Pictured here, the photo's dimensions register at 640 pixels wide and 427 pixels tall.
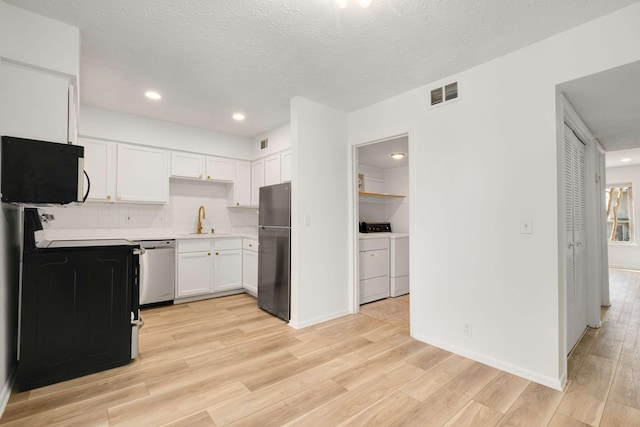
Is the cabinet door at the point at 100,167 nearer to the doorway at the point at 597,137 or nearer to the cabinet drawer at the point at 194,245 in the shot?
the cabinet drawer at the point at 194,245

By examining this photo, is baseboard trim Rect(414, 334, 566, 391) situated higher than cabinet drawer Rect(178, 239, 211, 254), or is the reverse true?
cabinet drawer Rect(178, 239, 211, 254)

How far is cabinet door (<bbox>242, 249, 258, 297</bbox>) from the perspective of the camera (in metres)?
4.27

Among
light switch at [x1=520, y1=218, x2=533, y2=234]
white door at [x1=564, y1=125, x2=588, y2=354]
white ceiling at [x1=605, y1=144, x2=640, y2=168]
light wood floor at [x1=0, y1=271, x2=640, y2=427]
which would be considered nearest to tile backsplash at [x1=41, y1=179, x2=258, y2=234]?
light wood floor at [x1=0, y1=271, x2=640, y2=427]

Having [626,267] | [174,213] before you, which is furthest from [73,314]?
[626,267]

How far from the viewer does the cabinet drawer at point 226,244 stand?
4.34m

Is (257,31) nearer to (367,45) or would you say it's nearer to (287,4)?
(287,4)

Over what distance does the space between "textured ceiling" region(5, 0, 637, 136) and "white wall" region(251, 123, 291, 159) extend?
84 centimetres

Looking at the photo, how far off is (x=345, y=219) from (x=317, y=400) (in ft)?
6.90

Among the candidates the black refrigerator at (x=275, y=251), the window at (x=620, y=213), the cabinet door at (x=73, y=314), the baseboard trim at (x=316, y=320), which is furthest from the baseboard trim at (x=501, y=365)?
the window at (x=620, y=213)

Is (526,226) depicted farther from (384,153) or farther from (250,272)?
(250,272)

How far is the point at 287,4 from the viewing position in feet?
6.06

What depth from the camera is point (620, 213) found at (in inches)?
280

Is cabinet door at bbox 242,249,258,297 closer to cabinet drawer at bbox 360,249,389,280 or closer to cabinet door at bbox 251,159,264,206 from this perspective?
cabinet door at bbox 251,159,264,206

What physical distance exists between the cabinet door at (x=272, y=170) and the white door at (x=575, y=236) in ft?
10.5
